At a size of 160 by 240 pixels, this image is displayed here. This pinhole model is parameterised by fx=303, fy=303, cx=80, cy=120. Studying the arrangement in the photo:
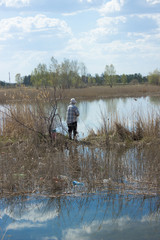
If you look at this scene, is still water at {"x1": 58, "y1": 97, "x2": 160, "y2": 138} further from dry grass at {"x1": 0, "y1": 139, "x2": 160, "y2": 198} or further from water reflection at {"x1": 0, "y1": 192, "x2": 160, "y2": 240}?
water reflection at {"x1": 0, "y1": 192, "x2": 160, "y2": 240}

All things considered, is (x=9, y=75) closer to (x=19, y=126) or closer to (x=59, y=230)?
(x=19, y=126)

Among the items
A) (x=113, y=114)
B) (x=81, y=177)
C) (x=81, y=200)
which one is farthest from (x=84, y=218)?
(x=113, y=114)

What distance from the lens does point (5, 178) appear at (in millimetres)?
6043

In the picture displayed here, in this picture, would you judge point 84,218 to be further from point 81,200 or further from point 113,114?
point 113,114

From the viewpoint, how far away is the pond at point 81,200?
457 cm

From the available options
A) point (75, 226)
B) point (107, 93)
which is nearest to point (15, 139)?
point (75, 226)

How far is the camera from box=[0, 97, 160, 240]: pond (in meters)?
4.57

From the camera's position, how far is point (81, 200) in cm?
556

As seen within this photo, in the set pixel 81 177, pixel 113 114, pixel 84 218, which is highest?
pixel 113 114

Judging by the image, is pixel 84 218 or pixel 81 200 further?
pixel 81 200

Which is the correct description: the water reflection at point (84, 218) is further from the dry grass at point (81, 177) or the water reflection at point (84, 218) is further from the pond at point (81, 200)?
the dry grass at point (81, 177)

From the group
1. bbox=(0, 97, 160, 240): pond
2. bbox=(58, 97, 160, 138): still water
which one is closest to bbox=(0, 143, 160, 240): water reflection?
bbox=(0, 97, 160, 240): pond

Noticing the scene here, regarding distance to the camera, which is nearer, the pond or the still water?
the pond

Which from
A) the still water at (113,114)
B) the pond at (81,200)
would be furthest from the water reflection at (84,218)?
the still water at (113,114)
